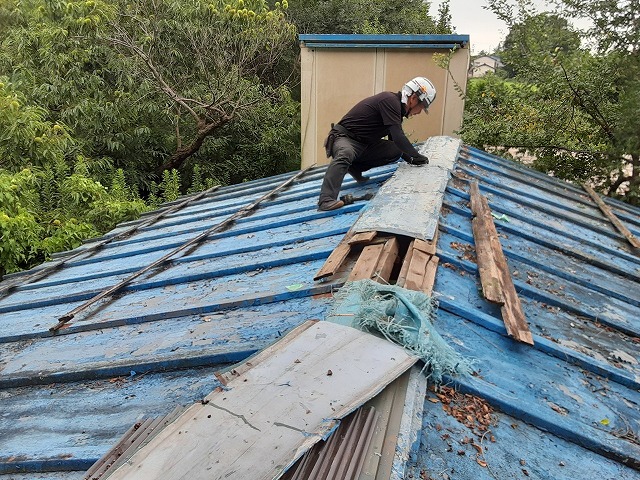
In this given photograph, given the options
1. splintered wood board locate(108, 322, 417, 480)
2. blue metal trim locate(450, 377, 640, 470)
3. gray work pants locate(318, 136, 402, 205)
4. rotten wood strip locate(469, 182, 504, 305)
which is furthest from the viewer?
gray work pants locate(318, 136, 402, 205)

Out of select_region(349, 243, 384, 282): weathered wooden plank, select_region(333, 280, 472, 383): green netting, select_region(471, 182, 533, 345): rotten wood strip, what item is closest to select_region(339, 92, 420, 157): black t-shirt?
select_region(471, 182, 533, 345): rotten wood strip

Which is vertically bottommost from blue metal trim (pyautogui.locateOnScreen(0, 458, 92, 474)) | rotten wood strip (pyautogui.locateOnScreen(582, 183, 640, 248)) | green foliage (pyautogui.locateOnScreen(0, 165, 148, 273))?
green foliage (pyautogui.locateOnScreen(0, 165, 148, 273))

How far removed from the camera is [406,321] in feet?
6.54

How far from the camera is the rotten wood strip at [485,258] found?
2.55 m

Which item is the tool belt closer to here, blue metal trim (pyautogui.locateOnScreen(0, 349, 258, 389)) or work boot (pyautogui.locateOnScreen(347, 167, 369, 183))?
work boot (pyautogui.locateOnScreen(347, 167, 369, 183))

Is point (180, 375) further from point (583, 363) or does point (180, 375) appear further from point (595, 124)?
point (595, 124)

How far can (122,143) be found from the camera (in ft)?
39.1

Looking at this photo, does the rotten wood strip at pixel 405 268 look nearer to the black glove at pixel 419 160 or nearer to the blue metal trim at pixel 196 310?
the blue metal trim at pixel 196 310

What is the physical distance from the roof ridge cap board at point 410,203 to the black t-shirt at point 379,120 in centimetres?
31

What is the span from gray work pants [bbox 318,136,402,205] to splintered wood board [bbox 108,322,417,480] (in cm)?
258

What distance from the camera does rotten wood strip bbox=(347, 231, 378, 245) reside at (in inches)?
115

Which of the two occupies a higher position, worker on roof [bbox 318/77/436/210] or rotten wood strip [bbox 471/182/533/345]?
worker on roof [bbox 318/77/436/210]

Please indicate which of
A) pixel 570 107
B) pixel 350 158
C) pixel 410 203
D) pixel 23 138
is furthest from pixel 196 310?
pixel 570 107

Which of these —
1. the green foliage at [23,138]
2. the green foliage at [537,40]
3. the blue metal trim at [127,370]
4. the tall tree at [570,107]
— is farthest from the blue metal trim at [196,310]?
the green foliage at [537,40]
